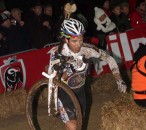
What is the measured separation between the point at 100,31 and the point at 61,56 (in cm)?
485

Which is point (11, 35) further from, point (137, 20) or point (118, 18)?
point (137, 20)

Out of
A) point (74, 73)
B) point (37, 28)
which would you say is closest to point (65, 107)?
point (74, 73)

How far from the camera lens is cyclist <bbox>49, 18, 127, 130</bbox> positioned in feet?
17.9

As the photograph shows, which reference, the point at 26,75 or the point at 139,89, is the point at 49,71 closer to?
the point at 139,89

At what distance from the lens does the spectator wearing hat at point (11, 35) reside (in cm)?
900

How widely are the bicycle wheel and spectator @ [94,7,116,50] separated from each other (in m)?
2.22

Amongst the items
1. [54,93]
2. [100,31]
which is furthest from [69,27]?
[100,31]

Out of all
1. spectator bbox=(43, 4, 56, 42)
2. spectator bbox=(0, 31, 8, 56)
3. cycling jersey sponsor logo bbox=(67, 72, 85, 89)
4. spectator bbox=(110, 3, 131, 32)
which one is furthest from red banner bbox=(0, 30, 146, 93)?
cycling jersey sponsor logo bbox=(67, 72, 85, 89)

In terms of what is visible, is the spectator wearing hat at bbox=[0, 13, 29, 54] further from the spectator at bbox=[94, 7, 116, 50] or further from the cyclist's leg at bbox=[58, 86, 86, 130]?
the cyclist's leg at bbox=[58, 86, 86, 130]

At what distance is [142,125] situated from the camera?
5.96m

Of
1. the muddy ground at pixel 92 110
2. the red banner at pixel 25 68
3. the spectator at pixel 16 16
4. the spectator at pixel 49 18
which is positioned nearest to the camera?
the muddy ground at pixel 92 110

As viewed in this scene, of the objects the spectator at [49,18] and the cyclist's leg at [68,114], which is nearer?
the cyclist's leg at [68,114]

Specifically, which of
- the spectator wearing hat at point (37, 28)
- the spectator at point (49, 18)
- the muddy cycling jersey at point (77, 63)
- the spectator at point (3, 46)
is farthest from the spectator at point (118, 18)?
the muddy cycling jersey at point (77, 63)

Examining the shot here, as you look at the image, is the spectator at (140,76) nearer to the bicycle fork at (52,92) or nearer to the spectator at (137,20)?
the bicycle fork at (52,92)
